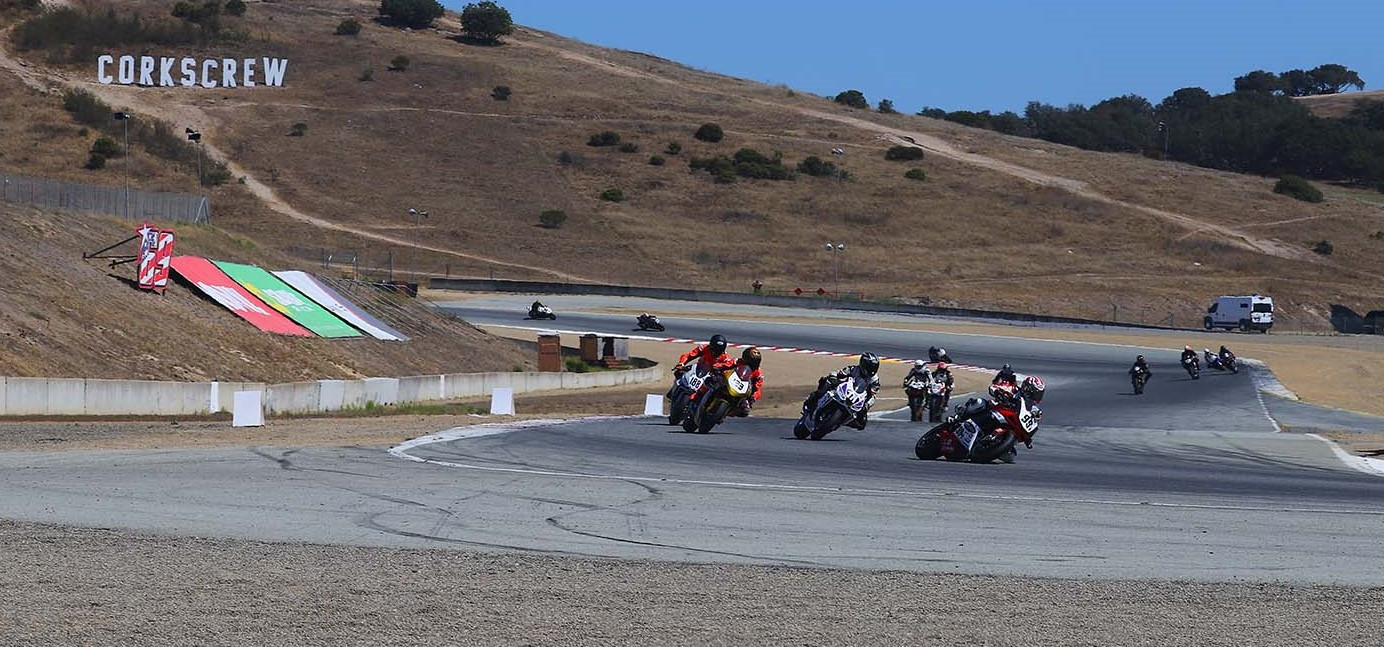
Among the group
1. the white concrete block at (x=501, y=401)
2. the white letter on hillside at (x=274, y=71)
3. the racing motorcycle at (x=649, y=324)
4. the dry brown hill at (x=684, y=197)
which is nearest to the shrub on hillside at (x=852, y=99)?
the dry brown hill at (x=684, y=197)

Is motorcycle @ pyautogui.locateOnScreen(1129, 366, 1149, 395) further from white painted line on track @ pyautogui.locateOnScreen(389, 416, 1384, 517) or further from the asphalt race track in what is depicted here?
white painted line on track @ pyautogui.locateOnScreen(389, 416, 1384, 517)

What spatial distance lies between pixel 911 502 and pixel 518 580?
5.37 m

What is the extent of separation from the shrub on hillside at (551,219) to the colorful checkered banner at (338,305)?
203ft

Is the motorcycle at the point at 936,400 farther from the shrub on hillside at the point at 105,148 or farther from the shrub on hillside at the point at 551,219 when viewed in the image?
the shrub on hillside at the point at 105,148

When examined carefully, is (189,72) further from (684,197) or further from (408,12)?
(684,197)

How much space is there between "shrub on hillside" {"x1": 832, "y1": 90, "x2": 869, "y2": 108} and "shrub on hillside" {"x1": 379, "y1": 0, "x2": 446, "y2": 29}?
4266 cm

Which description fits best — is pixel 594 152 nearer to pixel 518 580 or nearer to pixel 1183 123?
pixel 1183 123

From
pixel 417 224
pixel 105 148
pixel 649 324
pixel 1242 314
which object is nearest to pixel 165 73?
pixel 105 148

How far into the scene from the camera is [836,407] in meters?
23.1

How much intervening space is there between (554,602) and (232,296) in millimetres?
33601

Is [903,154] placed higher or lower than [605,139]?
higher

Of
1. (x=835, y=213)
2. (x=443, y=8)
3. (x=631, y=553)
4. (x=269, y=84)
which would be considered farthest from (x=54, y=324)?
(x=443, y=8)

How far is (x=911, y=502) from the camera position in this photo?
15.1 metres

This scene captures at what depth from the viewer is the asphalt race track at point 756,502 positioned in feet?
40.0
